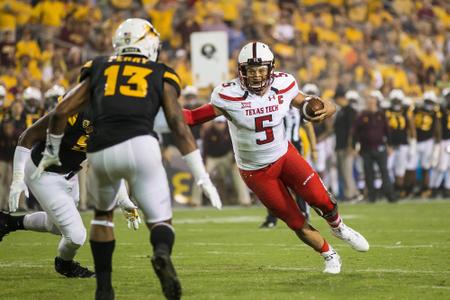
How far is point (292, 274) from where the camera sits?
751 centimetres

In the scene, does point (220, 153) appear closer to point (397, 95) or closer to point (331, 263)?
point (397, 95)

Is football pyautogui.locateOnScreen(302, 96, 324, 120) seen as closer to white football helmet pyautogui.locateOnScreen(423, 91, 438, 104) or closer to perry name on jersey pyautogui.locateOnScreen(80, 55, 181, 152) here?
perry name on jersey pyautogui.locateOnScreen(80, 55, 181, 152)

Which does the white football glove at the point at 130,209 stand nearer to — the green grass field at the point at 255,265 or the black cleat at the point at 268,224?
the green grass field at the point at 255,265

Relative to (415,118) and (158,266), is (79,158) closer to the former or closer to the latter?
(158,266)

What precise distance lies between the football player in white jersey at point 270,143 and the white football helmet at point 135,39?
5.63 ft

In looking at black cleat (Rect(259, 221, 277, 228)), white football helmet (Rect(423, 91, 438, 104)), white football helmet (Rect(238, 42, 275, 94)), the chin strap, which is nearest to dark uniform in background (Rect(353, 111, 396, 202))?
white football helmet (Rect(423, 91, 438, 104))

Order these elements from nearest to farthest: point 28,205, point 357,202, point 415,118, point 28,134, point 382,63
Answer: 1. point 28,134
2. point 28,205
3. point 357,202
4. point 415,118
5. point 382,63

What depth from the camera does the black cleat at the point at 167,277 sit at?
5.40 meters

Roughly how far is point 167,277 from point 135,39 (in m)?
1.43

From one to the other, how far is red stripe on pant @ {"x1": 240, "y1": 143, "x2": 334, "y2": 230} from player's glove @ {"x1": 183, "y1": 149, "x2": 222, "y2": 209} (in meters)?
1.93

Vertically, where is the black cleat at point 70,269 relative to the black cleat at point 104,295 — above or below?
below

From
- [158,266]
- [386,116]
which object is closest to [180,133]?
[158,266]

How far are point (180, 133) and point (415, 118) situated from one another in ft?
43.7

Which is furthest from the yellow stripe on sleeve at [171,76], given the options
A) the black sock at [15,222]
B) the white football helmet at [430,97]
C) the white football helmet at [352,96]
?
the white football helmet at [430,97]
